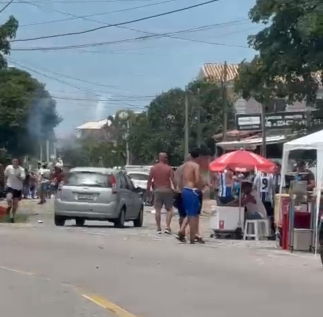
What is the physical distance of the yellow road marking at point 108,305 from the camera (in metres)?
11.1

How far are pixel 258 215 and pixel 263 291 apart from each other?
9.30 metres

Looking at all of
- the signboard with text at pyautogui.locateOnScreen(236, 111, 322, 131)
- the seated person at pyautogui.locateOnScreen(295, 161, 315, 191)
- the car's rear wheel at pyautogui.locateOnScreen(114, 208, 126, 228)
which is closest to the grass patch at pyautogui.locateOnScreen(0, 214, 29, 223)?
the car's rear wheel at pyautogui.locateOnScreen(114, 208, 126, 228)

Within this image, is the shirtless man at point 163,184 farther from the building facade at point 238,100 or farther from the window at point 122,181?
the building facade at point 238,100

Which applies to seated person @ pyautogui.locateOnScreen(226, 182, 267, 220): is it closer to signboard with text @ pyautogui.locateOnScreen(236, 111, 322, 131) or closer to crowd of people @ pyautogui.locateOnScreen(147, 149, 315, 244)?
crowd of people @ pyautogui.locateOnScreen(147, 149, 315, 244)

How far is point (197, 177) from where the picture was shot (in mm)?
20391

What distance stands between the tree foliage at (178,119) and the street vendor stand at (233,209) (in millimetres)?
33625

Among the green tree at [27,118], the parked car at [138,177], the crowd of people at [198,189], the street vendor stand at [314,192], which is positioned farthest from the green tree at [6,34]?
the green tree at [27,118]

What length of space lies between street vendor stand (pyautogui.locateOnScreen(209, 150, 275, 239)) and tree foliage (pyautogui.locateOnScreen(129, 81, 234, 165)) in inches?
1324

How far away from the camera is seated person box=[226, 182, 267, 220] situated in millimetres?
22328

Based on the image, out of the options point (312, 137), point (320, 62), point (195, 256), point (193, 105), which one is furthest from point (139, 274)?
point (193, 105)

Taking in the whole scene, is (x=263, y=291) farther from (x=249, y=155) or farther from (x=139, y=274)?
(x=249, y=155)

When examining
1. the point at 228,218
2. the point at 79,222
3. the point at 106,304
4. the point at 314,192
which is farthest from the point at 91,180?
the point at 106,304

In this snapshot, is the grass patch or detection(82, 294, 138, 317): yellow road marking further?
the grass patch

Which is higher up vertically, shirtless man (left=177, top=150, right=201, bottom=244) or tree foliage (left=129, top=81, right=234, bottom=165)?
tree foliage (left=129, top=81, right=234, bottom=165)
